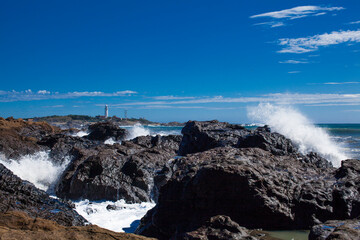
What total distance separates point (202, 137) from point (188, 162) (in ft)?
17.2

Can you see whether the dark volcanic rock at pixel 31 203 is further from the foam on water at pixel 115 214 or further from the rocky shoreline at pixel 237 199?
the foam on water at pixel 115 214

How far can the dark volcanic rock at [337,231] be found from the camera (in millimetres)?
3259

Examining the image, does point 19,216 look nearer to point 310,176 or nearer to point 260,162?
point 260,162

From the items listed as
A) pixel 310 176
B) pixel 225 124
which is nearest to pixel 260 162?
pixel 310 176

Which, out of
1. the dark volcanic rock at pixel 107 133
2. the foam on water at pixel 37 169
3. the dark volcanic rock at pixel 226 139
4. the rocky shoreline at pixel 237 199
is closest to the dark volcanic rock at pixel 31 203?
the rocky shoreline at pixel 237 199

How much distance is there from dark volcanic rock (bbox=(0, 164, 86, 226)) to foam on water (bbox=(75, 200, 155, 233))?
1.58 m

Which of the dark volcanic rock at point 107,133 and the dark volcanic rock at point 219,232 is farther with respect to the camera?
the dark volcanic rock at point 107,133

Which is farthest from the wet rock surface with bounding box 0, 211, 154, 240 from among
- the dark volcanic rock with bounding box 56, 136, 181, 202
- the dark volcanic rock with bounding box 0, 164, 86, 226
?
the dark volcanic rock with bounding box 56, 136, 181, 202

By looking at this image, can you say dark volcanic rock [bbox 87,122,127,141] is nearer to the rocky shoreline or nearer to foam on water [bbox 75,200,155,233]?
foam on water [bbox 75,200,155,233]

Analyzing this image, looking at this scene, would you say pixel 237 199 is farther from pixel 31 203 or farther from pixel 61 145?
pixel 61 145

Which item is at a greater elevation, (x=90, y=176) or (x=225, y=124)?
(x=225, y=124)

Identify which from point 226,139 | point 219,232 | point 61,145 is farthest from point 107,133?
point 219,232

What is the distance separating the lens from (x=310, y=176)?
612 centimetres

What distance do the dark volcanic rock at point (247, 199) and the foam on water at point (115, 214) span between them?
1.79 metres
